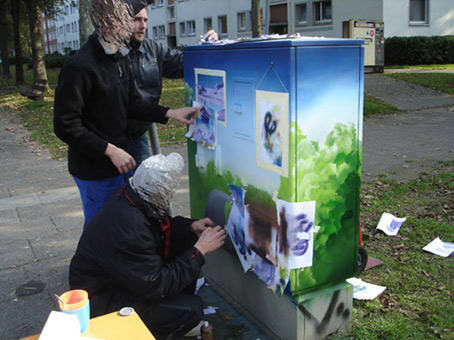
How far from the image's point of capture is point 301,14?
30453mm

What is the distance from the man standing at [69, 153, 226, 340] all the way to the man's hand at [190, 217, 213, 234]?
1.03 ft

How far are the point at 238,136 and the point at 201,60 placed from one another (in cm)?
65

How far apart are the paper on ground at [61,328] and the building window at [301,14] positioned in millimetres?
30070

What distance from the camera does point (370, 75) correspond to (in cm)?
1750

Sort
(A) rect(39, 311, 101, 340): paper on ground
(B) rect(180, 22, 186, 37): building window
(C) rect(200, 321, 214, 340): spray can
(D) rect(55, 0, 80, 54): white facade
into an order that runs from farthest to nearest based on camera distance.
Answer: (D) rect(55, 0, 80, 54): white facade < (B) rect(180, 22, 186, 37): building window < (C) rect(200, 321, 214, 340): spray can < (A) rect(39, 311, 101, 340): paper on ground

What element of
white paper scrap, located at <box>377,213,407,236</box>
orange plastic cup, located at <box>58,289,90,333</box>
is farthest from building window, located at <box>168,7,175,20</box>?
orange plastic cup, located at <box>58,289,90,333</box>

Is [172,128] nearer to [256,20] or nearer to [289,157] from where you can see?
[256,20]

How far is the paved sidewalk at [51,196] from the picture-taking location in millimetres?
3432

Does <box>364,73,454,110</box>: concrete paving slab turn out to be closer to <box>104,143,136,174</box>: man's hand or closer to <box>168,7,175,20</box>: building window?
<box>104,143,136,174</box>: man's hand

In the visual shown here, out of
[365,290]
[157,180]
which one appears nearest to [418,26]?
[365,290]

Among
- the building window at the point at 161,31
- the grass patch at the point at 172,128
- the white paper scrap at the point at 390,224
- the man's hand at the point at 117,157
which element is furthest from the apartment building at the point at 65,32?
the man's hand at the point at 117,157

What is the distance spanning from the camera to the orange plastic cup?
188 cm

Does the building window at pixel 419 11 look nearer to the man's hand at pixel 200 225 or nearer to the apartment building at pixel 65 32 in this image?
the man's hand at pixel 200 225

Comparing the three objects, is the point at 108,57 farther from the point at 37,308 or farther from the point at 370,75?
the point at 370,75
